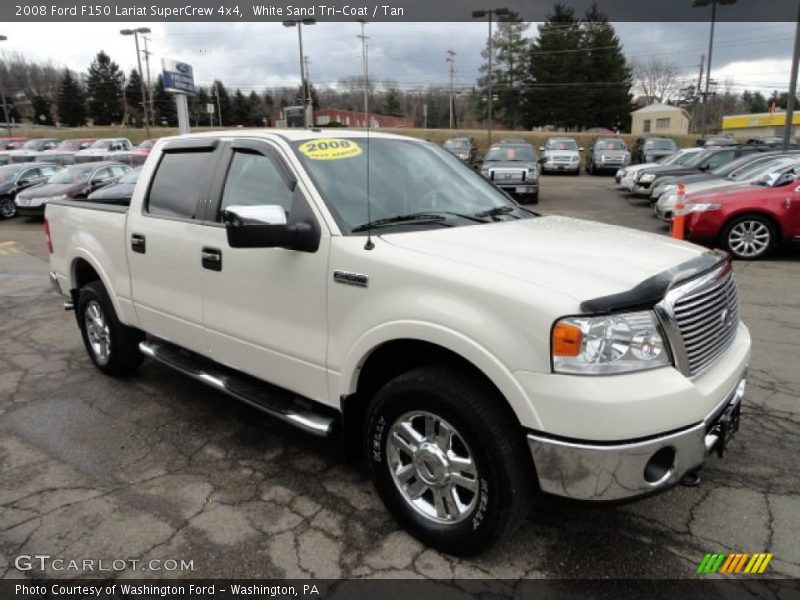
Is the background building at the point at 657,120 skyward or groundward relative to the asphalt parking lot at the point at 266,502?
skyward

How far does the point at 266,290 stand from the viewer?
330 centimetres

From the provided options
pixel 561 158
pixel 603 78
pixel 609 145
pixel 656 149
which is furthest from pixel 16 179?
pixel 603 78

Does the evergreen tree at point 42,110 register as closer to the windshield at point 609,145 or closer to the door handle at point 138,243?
the windshield at point 609,145

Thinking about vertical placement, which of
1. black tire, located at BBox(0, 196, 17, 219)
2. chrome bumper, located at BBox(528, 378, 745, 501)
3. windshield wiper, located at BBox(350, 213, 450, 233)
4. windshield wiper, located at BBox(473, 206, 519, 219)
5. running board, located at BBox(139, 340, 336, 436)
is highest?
windshield wiper, located at BBox(350, 213, 450, 233)

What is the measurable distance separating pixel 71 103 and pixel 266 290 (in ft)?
283

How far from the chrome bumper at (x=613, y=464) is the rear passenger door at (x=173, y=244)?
2.41 m

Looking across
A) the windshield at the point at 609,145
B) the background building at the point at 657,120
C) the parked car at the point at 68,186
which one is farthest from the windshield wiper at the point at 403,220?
the background building at the point at 657,120

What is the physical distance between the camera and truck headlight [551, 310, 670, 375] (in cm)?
224

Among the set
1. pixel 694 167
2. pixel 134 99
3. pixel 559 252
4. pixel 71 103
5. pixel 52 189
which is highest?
pixel 134 99

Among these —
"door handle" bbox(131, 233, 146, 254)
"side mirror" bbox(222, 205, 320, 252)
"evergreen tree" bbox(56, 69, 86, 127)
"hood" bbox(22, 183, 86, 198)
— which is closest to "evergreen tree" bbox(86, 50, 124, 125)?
"evergreen tree" bbox(56, 69, 86, 127)

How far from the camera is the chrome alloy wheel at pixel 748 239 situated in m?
9.57

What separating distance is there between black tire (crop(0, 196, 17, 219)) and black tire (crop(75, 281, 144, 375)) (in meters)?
15.1

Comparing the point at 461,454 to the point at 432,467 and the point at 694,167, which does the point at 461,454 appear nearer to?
the point at 432,467

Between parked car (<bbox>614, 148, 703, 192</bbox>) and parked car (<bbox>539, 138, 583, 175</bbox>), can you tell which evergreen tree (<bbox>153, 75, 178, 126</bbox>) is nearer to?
parked car (<bbox>539, 138, 583, 175</bbox>)
